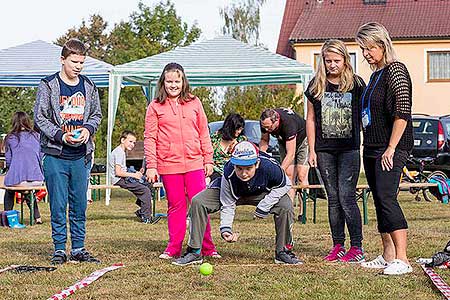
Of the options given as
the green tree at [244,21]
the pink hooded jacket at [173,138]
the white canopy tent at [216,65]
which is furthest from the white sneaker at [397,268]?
the green tree at [244,21]

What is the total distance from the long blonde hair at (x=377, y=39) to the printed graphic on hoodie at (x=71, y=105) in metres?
2.42

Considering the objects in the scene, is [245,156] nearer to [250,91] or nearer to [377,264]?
[377,264]

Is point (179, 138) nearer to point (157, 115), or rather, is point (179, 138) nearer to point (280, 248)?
point (157, 115)

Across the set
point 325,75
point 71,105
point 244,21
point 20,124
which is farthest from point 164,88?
point 244,21

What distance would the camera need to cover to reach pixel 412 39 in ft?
110

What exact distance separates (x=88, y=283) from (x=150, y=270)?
82cm

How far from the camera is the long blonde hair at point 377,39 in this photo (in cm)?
681

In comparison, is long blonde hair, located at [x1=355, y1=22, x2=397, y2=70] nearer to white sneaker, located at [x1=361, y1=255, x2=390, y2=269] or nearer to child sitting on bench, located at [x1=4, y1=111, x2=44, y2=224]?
white sneaker, located at [x1=361, y1=255, x2=390, y2=269]

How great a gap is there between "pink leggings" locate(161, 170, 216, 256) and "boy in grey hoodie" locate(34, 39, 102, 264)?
0.74m

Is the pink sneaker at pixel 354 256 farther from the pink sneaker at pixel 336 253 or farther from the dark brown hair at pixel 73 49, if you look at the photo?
the dark brown hair at pixel 73 49

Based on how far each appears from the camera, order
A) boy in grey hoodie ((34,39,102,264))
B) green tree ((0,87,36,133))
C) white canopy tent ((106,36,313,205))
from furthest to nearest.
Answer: green tree ((0,87,36,133))
white canopy tent ((106,36,313,205))
boy in grey hoodie ((34,39,102,264))

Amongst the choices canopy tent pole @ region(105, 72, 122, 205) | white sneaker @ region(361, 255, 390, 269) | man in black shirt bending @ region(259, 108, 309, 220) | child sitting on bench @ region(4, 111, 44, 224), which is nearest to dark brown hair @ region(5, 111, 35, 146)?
child sitting on bench @ region(4, 111, 44, 224)

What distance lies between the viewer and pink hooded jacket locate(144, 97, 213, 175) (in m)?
7.99

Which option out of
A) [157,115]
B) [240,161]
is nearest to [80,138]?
[157,115]
